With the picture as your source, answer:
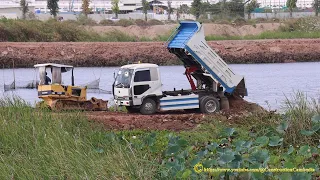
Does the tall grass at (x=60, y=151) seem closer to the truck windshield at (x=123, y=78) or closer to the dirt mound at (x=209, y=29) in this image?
the truck windshield at (x=123, y=78)

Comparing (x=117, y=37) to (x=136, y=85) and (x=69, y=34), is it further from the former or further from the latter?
(x=136, y=85)

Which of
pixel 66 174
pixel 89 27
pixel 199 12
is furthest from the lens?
pixel 199 12

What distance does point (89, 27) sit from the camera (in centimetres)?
6875

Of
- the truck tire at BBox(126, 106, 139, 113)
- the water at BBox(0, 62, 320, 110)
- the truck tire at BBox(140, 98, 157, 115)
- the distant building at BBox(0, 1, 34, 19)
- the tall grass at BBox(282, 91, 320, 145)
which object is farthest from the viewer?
the distant building at BBox(0, 1, 34, 19)

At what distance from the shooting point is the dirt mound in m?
66.5

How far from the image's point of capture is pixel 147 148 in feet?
44.0

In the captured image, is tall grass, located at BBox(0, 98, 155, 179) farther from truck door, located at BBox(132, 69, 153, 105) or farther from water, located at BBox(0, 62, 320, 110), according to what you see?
water, located at BBox(0, 62, 320, 110)

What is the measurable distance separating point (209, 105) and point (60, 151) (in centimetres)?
1054

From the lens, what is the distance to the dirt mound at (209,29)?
6650 centimetres

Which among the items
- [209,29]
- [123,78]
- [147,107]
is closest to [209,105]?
[147,107]

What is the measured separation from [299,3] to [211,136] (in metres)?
90.3

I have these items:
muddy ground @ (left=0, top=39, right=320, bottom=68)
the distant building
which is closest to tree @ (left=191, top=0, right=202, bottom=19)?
the distant building

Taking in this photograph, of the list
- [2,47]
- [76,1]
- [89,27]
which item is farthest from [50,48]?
[76,1]

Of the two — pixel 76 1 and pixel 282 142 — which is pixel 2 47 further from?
pixel 76 1
